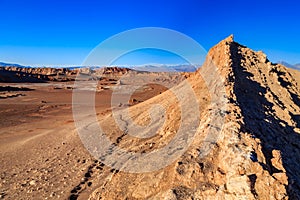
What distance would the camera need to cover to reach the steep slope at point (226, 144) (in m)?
3.24

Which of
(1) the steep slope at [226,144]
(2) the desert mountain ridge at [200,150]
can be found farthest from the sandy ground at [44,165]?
(1) the steep slope at [226,144]

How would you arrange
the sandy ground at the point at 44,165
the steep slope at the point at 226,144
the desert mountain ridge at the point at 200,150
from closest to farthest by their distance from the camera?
the steep slope at the point at 226,144
the desert mountain ridge at the point at 200,150
the sandy ground at the point at 44,165

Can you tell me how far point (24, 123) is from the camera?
14.6m

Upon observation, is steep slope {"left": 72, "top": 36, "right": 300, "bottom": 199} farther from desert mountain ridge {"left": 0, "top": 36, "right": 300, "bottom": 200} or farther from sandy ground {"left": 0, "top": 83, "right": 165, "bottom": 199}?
sandy ground {"left": 0, "top": 83, "right": 165, "bottom": 199}

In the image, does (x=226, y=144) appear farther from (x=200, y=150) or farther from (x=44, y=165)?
(x=44, y=165)

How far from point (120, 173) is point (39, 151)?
15.6 ft

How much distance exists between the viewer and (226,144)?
3.94 m

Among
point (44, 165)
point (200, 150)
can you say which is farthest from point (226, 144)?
point (44, 165)

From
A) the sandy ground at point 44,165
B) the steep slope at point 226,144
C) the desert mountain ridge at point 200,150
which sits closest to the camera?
the steep slope at point 226,144

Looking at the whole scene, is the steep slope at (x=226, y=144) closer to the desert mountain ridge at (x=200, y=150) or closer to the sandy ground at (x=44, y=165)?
the desert mountain ridge at (x=200, y=150)

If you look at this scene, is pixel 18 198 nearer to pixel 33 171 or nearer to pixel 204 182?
pixel 33 171

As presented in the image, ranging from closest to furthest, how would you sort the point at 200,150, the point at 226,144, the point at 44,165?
the point at 226,144 < the point at 200,150 < the point at 44,165

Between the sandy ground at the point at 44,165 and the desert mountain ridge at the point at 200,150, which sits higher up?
the desert mountain ridge at the point at 200,150

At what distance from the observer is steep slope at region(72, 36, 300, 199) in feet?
10.6
